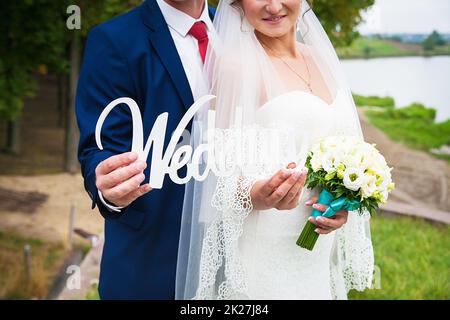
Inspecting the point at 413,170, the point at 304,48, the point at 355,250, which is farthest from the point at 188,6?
the point at 413,170

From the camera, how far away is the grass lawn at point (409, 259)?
14.3 feet

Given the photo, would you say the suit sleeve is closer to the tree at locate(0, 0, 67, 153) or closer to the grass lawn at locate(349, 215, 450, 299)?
the grass lawn at locate(349, 215, 450, 299)

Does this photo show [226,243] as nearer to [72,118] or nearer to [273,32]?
[273,32]

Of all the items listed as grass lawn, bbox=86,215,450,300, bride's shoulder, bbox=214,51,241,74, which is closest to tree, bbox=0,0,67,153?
grass lawn, bbox=86,215,450,300

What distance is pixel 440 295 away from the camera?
4367 mm

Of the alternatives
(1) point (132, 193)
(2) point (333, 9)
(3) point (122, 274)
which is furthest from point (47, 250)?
(1) point (132, 193)

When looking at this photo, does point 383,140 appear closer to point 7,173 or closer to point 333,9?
point 333,9

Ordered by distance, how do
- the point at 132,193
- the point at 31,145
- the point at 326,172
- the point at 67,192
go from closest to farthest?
the point at 132,193 < the point at 326,172 < the point at 67,192 < the point at 31,145

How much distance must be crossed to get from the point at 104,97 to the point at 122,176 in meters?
0.44

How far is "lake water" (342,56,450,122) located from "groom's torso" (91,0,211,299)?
3563 millimetres

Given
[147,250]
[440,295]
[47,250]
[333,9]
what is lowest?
[47,250]

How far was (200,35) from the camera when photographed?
2.11 m

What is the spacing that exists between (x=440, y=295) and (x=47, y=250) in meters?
5.77

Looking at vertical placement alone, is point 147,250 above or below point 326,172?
below
